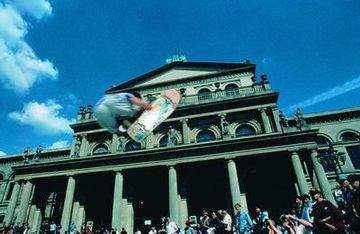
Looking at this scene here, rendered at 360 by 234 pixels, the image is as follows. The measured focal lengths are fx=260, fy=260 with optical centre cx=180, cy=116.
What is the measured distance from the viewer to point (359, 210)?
18.7ft

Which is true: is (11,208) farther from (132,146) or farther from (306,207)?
(306,207)

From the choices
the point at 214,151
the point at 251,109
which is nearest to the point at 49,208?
the point at 214,151

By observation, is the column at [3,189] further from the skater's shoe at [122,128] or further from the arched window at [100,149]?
the skater's shoe at [122,128]

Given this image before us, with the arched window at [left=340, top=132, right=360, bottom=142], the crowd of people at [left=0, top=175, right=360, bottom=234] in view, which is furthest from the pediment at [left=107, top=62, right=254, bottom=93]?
the crowd of people at [left=0, top=175, right=360, bottom=234]

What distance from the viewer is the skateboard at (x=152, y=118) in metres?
7.03

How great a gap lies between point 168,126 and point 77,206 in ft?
34.5

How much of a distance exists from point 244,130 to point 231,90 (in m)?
4.85

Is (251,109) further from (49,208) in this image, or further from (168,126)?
(49,208)

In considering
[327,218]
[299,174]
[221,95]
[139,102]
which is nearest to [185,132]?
[221,95]

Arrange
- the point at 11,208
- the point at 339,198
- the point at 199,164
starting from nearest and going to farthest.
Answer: the point at 339,198, the point at 199,164, the point at 11,208

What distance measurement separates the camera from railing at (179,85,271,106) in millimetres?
24594

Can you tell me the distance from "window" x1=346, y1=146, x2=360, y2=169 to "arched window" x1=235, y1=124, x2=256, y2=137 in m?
8.88

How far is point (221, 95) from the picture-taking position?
25719 millimetres

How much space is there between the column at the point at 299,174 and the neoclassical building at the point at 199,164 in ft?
0.19
